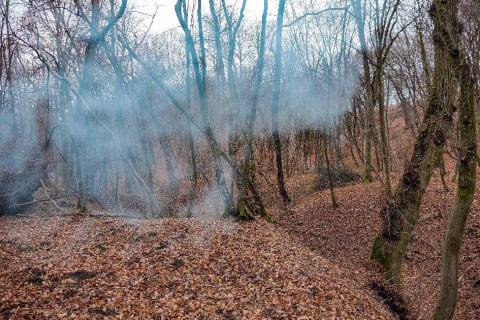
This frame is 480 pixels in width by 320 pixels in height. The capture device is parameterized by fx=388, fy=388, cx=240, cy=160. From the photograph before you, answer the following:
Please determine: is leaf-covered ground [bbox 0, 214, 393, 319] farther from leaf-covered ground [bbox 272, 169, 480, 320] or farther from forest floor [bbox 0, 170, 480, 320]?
leaf-covered ground [bbox 272, 169, 480, 320]

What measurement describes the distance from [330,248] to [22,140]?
339 inches

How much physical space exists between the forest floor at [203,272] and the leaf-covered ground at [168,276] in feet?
0.05

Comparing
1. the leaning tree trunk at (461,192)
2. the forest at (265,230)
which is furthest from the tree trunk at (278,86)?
the leaning tree trunk at (461,192)

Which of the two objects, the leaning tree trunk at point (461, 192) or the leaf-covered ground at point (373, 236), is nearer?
the leaning tree trunk at point (461, 192)

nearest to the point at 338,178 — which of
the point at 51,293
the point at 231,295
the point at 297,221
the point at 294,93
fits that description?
the point at 297,221

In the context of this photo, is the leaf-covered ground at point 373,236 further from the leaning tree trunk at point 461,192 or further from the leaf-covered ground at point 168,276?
the leaf-covered ground at point 168,276

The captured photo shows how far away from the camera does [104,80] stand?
16.1m

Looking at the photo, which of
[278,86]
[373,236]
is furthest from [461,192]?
[278,86]

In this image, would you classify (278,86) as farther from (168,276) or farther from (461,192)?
(461,192)

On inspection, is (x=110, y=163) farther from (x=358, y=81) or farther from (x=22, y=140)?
(x=358, y=81)

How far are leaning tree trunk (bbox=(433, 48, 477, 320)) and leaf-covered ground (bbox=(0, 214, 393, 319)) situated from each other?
942 mm

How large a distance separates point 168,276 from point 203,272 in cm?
49

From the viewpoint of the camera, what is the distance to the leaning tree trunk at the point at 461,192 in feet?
13.4

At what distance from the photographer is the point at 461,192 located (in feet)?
14.0
